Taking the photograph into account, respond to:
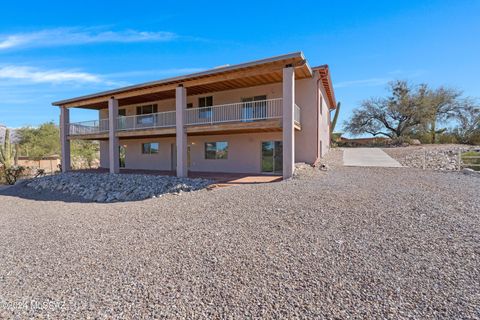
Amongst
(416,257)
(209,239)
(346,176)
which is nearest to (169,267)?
(209,239)

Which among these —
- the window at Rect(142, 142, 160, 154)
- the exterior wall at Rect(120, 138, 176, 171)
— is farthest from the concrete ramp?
the window at Rect(142, 142, 160, 154)

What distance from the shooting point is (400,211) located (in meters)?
5.84

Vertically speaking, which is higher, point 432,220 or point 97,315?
point 432,220

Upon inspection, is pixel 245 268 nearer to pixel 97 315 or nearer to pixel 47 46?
pixel 97 315

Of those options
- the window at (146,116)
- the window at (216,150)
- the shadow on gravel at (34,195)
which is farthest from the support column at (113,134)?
the window at (216,150)

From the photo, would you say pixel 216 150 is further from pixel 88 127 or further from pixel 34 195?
pixel 34 195

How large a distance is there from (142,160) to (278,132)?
38.7ft

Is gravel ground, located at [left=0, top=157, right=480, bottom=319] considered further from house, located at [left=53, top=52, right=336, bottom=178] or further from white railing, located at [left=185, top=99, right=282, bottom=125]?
white railing, located at [left=185, top=99, right=282, bottom=125]

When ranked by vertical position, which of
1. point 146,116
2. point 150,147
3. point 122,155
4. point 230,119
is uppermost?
point 146,116

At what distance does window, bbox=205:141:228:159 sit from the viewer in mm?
15961

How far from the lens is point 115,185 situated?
1310 cm

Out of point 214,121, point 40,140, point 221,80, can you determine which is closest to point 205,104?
point 214,121

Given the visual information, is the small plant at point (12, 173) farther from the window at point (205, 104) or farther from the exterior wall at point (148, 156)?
the window at point (205, 104)

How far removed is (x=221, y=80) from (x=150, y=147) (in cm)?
981
